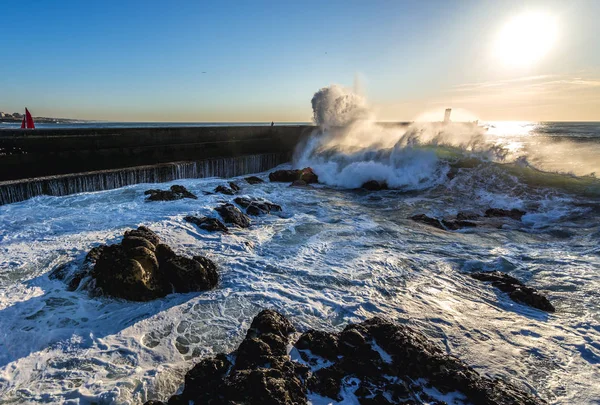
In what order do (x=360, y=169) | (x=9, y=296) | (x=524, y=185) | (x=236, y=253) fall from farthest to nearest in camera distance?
(x=360, y=169) → (x=524, y=185) → (x=236, y=253) → (x=9, y=296)

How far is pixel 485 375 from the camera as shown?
2873 mm

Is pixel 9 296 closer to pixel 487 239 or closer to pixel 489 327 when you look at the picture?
pixel 489 327

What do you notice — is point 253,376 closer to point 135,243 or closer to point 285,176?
point 135,243

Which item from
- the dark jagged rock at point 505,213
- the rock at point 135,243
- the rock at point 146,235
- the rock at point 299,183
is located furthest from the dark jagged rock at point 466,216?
the rock at point 135,243

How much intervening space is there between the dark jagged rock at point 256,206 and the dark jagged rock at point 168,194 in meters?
1.41

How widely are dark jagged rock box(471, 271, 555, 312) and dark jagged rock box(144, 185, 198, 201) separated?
717cm

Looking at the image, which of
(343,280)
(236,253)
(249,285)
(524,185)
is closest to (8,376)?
(249,285)

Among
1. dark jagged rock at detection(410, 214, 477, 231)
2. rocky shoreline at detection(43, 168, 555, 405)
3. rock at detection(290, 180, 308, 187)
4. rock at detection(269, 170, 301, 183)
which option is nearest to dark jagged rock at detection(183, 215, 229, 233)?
rocky shoreline at detection(43, 168, 555, 405)

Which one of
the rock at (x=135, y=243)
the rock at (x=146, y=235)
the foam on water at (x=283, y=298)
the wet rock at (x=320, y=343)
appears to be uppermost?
the rock at (x=135, y=243)

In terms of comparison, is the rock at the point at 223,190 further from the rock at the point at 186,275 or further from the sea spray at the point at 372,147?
the rock at the point at 186,275

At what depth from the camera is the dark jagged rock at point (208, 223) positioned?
6.42 metres

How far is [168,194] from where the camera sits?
8.56 metres

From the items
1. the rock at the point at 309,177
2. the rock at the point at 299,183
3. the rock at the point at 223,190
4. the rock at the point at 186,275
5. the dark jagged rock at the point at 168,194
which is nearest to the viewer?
the rock at the point at 186,275

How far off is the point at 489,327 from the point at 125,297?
4404 mm
